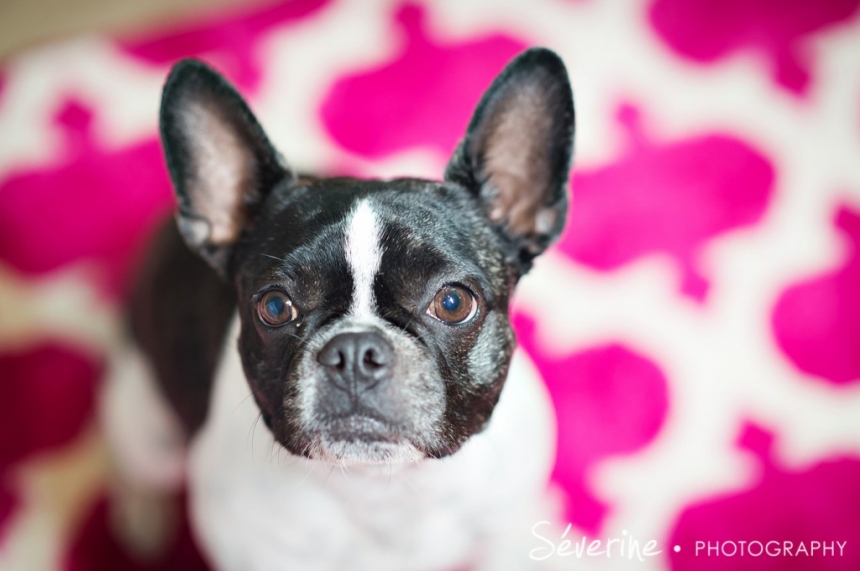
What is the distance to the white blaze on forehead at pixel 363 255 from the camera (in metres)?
1.85

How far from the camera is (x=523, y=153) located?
6.88 ft

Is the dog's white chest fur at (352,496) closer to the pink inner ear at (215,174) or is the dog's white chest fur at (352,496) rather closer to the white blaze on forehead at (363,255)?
the pink inner ear at (215,174)

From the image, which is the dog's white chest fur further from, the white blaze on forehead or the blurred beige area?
the blurred beige area

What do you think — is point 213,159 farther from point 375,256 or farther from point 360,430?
point 360,430

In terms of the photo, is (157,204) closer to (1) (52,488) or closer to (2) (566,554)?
(1) (52,488)

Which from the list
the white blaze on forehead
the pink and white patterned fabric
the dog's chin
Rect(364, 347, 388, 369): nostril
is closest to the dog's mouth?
the dog's chin

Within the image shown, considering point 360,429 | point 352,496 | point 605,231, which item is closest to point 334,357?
point 360,429

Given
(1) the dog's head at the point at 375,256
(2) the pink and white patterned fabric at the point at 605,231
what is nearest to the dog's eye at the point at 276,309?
(1) the dog's head at the point at 375,256

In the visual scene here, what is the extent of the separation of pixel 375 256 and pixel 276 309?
271mm

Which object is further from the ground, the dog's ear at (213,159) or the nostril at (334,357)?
the dog's ear at (213,159)

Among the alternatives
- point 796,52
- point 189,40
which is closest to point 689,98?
point 796,52

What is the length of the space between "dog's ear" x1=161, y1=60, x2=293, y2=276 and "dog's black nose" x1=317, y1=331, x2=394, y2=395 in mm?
A: 575

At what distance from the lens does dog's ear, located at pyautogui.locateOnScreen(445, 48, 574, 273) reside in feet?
6.55

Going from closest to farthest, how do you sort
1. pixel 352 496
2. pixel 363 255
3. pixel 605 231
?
pixel 363 255 → pixel 352 496 → pixel 605 231
